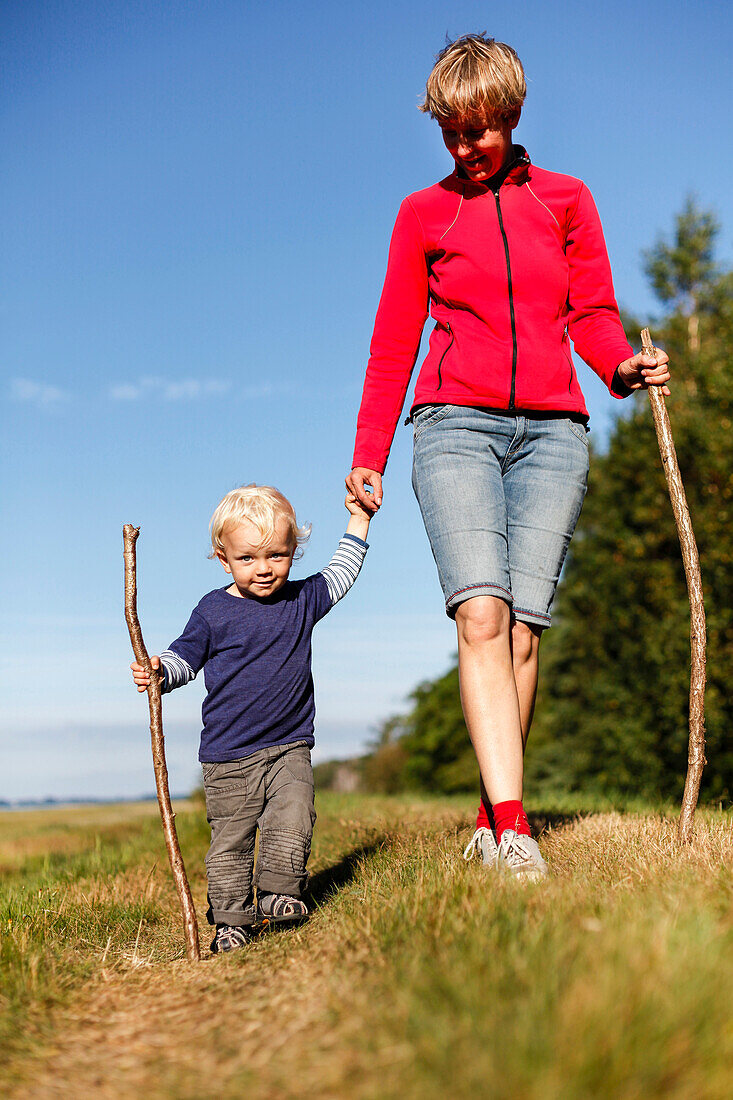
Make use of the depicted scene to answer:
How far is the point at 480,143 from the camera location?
12.2ft

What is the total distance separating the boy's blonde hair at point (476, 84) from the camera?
141 inches

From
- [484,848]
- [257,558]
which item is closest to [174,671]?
[257,558]

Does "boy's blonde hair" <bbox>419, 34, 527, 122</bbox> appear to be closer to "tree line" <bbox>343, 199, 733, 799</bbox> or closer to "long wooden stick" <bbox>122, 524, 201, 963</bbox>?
"long wooden stick" <bbox>122, 524, 201, 963</bbox>

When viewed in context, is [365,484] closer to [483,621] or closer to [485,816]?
[483,621]

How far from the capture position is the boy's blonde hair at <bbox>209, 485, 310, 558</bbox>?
156 inches

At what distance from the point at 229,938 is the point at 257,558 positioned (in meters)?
1.53

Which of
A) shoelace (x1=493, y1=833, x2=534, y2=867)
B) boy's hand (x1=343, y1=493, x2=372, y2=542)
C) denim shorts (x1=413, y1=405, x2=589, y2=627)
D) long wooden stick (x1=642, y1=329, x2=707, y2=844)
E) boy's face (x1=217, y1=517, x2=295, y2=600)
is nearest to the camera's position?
shoelace (x1=493, y1=833, x2=534, y2=867)

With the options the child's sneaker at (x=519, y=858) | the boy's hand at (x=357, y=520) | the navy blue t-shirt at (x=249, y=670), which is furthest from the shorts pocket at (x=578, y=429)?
the child's sneaker at (x=519, y=858)

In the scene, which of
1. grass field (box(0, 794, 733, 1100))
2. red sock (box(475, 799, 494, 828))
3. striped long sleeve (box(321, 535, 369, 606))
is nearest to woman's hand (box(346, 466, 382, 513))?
striped long sleeve (box(321, 535, 369, 606))

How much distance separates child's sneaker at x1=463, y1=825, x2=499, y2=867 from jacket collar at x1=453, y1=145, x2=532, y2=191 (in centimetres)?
267

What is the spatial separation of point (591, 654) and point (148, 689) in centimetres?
1938

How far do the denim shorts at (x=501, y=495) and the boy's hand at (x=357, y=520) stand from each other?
19.4 inches

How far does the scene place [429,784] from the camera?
133ft

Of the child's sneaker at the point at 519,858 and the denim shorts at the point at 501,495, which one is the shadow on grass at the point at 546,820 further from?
the denim shorts at the point at 501,495
